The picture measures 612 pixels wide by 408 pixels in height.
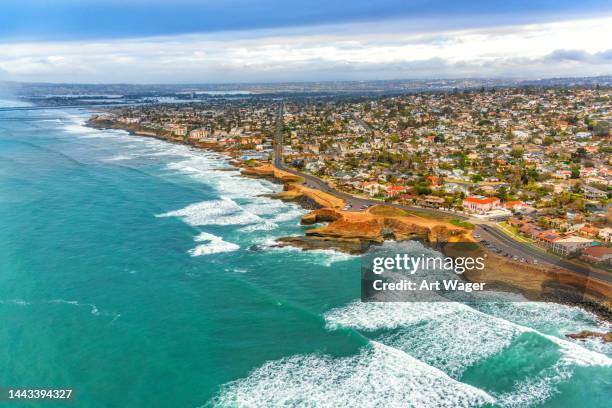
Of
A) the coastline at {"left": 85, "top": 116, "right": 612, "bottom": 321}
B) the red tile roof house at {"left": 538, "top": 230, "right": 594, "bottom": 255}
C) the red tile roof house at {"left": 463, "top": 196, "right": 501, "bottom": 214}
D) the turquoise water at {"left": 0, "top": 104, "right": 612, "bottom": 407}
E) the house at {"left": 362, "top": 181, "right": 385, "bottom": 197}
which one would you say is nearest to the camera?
the turquoise water at {"left": 0, "top": 104, "right": 612, "bottom": 407}

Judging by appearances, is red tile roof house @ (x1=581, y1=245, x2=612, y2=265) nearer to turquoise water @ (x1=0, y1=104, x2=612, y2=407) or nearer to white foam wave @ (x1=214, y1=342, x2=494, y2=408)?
turquoise water @ (x1=0, y1=104, x2=612, y2=407)

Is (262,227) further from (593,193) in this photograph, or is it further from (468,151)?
(468,151)

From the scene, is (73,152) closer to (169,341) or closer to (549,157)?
(169,341)

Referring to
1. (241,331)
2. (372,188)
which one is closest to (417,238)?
(372,188)

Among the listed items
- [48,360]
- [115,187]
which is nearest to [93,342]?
[48,360]

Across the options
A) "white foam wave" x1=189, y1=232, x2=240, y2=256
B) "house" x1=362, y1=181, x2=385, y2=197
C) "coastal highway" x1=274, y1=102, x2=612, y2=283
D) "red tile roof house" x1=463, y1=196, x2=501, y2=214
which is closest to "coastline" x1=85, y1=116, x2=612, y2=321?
"coastal highway" x1=274, y1=102, x2=612, y2=283

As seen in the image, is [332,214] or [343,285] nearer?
[343,285]
